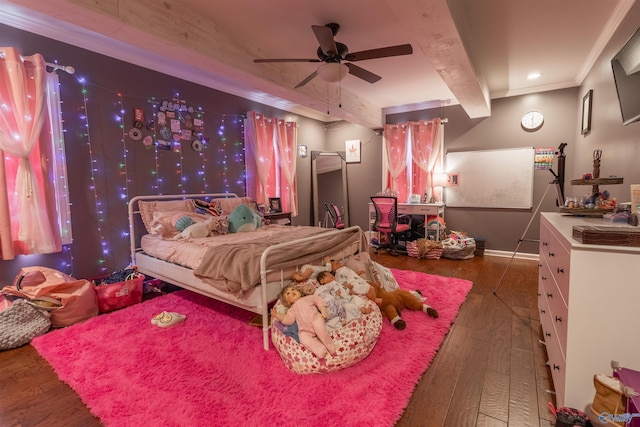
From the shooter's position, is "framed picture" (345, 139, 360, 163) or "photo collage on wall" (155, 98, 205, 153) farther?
"framed picture" (345, 139, 360, 163)

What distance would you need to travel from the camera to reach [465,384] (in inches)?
73.7

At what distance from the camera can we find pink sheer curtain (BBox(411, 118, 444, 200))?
5.43 meters

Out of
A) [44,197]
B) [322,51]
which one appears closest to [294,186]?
[322,51]

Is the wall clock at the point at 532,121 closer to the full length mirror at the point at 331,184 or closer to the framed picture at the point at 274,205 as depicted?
the full length mirror at the point at 331,184

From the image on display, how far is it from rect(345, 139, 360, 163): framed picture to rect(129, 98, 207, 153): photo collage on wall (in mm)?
3098

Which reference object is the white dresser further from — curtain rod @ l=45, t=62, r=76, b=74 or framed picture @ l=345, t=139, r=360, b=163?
framed picture @ l=345, t=139, r=360, b=163

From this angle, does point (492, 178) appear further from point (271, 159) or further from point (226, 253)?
point (226, 253)

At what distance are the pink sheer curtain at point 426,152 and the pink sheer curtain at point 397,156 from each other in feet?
0.55

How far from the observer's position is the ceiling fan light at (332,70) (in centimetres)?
278

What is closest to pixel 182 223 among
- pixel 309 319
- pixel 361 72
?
pixel 309 319

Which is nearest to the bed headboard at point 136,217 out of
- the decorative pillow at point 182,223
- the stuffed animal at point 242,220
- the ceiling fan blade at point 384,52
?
the decorative pillow at point 182,223

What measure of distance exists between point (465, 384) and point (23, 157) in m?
3.82

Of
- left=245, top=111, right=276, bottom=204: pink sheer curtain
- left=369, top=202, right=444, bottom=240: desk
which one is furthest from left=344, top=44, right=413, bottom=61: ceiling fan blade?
left=369, top=202, right=444, bottom=240: desk

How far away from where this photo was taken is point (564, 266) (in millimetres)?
1540
